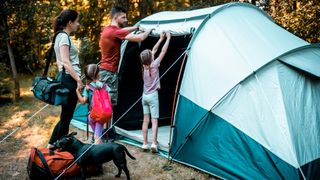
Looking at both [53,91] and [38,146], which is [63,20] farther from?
[38,146]

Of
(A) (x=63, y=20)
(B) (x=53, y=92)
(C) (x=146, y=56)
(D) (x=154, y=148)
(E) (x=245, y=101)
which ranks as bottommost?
(D) (x=154, y=148)

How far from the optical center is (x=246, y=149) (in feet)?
13.0

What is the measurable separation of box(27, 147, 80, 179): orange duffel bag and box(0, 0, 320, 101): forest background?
5.38 m

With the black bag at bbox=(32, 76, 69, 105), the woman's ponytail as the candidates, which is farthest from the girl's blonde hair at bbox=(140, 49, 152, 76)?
the black bag at bbox=(32, 76, 69, 105)

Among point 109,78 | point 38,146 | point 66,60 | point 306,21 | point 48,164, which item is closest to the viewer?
point 48,164

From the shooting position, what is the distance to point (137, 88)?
624 cm

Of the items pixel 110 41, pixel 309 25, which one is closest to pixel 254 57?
pixel 110 41

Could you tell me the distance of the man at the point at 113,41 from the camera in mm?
4711

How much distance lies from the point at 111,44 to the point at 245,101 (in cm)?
199

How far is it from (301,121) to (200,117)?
116 centimetres

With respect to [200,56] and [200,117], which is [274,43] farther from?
[200,117]

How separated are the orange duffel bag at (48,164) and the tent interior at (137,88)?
5.37ft

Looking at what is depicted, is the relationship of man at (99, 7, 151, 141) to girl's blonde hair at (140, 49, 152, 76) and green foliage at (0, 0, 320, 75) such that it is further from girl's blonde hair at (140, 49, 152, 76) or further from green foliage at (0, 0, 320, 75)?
green foliage at (0, 0, 320, 75)

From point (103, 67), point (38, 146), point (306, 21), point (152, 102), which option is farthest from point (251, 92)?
point (306, 21)
